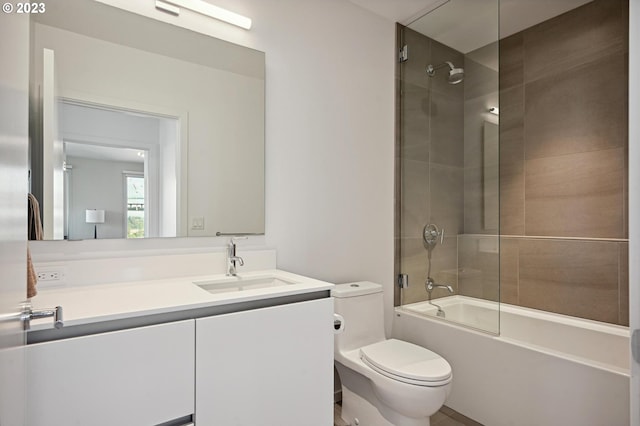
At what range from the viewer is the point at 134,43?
1541 millimetres

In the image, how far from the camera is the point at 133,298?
1.20 m

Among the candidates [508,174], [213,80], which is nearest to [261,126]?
[213,80]

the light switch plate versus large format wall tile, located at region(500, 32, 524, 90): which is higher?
large format wall tile, located at region(500, 32, 524, 90)

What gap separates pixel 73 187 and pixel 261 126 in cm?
88

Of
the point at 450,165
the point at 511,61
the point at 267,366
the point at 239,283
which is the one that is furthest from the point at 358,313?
the point at 511,61

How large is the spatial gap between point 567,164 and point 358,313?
166cm

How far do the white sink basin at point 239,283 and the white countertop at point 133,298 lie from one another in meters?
0.08

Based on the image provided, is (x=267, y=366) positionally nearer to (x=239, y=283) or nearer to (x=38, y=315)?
(x=239, y=283)

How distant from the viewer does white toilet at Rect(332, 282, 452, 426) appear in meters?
1.60

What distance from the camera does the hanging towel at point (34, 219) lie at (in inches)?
50.6

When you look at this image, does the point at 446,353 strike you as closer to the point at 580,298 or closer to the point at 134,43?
the point at 580,298

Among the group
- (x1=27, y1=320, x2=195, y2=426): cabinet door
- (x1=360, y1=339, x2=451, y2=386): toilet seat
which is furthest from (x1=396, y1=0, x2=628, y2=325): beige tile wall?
(x1=27, y1=320, x2=195, y2=426): cabinet door

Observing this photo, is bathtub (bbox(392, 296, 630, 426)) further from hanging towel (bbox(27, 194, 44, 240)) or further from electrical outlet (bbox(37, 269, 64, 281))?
hanging towel (bbox(27, 194, 44, 240))

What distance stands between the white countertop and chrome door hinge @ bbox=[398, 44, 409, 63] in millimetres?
1761
